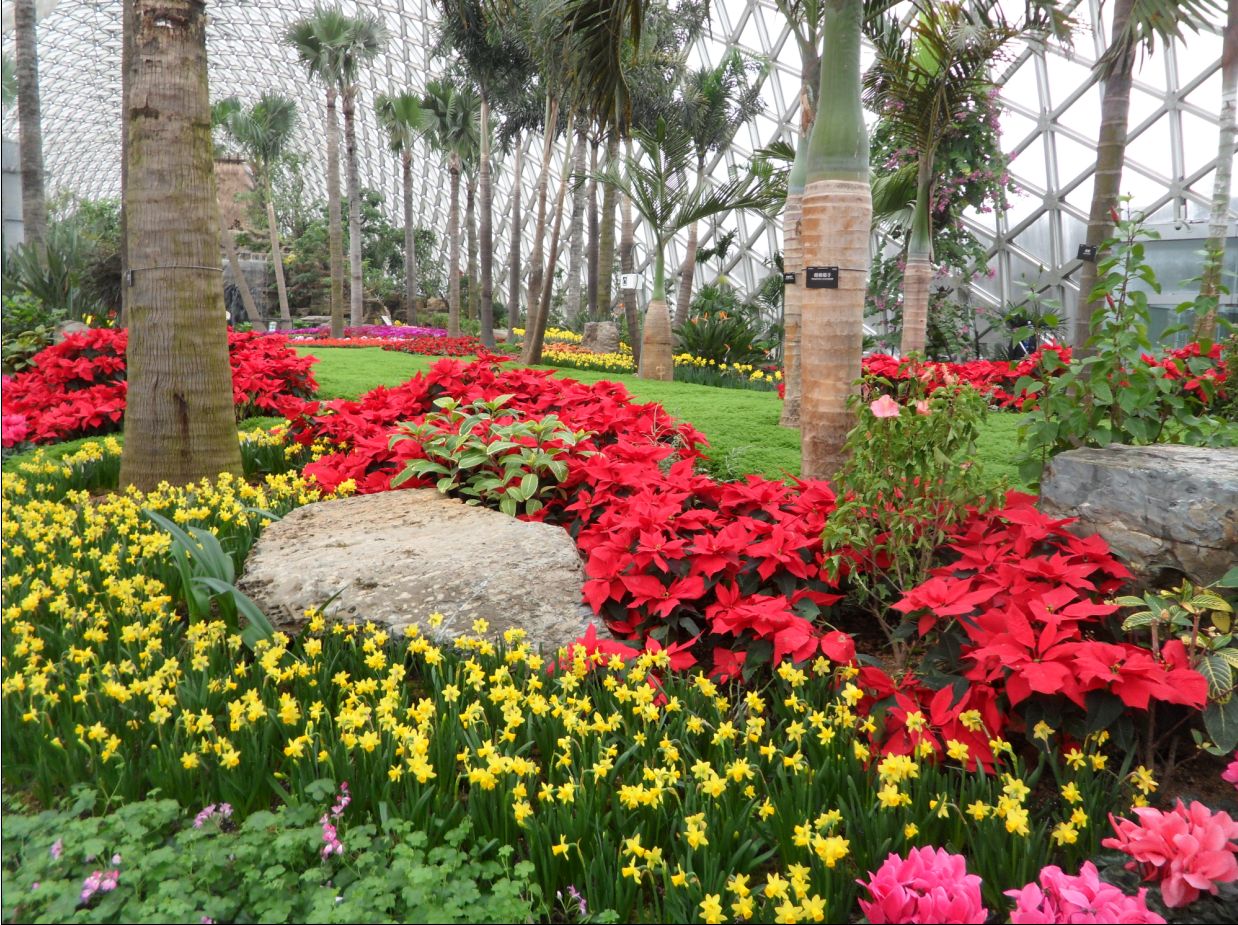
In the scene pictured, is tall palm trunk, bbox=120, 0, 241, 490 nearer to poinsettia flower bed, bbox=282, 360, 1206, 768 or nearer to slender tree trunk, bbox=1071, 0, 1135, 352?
poinsettia flower bed, bbox=282, 360, 1206, 768

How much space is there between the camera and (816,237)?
3.77 m

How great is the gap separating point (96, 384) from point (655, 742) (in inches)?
212

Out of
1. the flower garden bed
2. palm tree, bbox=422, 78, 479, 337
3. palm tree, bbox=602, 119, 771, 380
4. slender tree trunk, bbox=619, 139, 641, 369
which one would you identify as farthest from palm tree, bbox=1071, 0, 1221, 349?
palm tree, bbox=422, 78, 479, 337

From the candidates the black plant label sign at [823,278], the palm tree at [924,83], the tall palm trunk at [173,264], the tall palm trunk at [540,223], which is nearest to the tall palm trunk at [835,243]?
the black plant label sign at [823,278]

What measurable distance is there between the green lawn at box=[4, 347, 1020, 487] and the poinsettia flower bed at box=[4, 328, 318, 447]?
18 centimetres

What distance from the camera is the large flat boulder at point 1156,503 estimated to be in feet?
7.36

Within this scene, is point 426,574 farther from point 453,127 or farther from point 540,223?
point 453,127

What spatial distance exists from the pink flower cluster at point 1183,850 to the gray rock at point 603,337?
14.6m

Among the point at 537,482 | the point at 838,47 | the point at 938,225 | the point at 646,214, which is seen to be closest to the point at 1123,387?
the point at 838,47

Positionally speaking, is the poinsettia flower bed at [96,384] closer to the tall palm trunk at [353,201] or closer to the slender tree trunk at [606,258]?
the slender tree trunk at [606,258]

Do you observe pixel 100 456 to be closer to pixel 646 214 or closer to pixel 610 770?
pixel 610 770

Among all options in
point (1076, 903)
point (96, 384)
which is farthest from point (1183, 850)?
point (96, 384)

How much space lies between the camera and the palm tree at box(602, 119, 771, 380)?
31.9 feet

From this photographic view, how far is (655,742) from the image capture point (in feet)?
6.36
